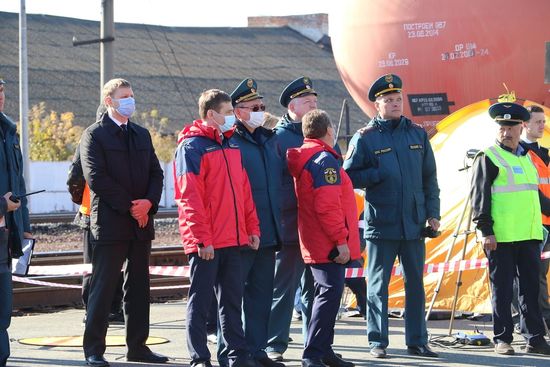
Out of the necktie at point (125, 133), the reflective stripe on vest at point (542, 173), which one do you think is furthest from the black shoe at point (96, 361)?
the reflective stripe on vest at point (542, 173)

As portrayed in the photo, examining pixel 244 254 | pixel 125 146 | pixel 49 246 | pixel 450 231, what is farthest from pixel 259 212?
pixel 49 246

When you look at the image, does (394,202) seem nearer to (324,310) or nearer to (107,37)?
(324,310)

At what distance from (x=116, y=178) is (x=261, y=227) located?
3.83ft

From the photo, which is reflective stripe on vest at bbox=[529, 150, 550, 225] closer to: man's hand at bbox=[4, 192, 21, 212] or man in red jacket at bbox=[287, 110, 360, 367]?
man in red jacket at bbox=[287, 110, 360, 367]

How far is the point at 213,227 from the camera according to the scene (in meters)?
8.49

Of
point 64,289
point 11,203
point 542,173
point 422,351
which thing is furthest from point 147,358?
point 64,289

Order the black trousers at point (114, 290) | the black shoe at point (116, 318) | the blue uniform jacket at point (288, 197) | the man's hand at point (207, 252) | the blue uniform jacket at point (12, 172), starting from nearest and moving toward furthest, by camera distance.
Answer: the man's hand at point (207, 252), the blue uniform jacket at point (12, 172), the black trousers at point (114, 290), the blue uniform jacket at point (288, 197), the black shoe at point (116, 318)

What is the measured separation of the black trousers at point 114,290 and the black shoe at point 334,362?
141 centimetres

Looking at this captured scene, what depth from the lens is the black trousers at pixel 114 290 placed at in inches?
351

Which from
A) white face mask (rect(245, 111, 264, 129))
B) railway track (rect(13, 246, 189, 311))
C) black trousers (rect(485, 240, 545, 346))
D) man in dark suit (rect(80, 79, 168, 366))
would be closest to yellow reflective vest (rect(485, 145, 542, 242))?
black trousers (rect(485, 240, 545, 346))

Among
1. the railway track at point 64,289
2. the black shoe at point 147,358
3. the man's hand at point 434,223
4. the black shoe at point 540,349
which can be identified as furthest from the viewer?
the railway track at point 64,289

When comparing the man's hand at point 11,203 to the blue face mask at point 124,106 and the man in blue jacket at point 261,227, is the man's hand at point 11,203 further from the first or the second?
the man in blue jacket at point 261,227

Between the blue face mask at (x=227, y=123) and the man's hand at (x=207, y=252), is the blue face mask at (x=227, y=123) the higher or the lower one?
the higher one

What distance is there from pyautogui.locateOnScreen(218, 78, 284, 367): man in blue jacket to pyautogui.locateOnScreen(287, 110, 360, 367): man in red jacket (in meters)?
0.23
